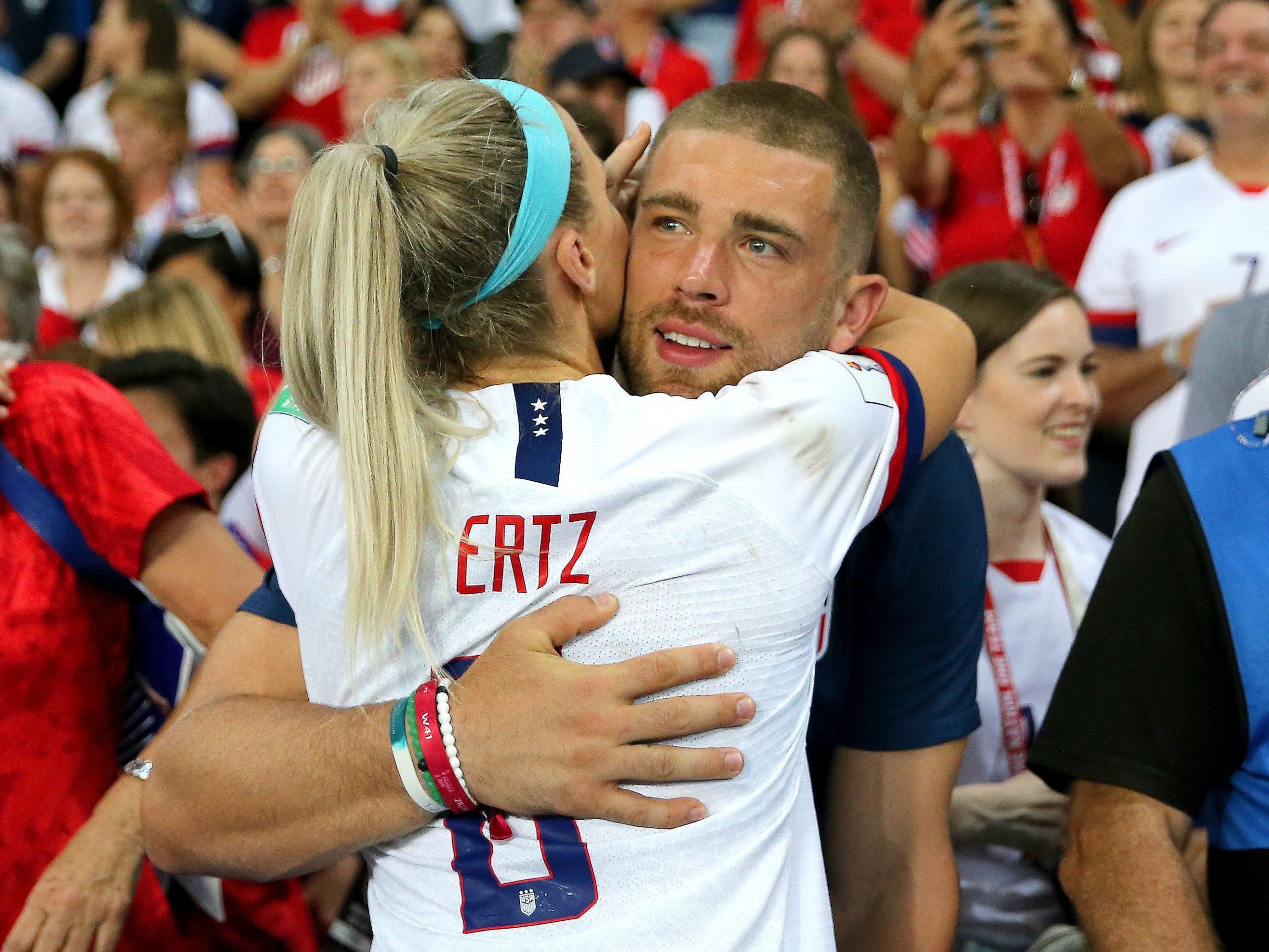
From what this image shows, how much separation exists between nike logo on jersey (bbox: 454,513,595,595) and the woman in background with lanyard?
1326 mm

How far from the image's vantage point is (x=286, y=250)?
5.83 ft

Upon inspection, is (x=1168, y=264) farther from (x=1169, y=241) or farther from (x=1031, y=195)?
(x=1031, y=195)

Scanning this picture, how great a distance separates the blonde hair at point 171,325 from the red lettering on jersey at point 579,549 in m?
2.33

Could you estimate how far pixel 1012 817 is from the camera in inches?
104

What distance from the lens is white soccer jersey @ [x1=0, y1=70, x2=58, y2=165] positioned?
25.8 ft

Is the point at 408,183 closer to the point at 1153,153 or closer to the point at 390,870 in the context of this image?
the point at 390,870

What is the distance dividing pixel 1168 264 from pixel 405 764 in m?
3.36

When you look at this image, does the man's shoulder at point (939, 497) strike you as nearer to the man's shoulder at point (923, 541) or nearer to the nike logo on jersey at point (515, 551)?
the man's shoulder at point (923, 541)

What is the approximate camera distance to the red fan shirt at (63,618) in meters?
2.13

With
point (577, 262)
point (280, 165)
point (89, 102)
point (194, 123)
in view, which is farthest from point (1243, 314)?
point (89, 102)

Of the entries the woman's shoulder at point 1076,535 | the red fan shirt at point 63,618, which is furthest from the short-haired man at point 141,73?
the red fan shirt at point 63,618

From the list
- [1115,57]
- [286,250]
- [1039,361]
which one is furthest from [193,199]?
[286,250]

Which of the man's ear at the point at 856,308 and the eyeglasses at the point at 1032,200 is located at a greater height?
the man's ear at the point at 856,308

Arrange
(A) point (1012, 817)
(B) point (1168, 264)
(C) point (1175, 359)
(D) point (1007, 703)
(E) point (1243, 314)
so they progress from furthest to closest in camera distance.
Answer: (B) point (1168, 264), (C) point (1175, 359), (D) point (1007, 703), (A) point (1012, 817), (E) point (1243, 314)
